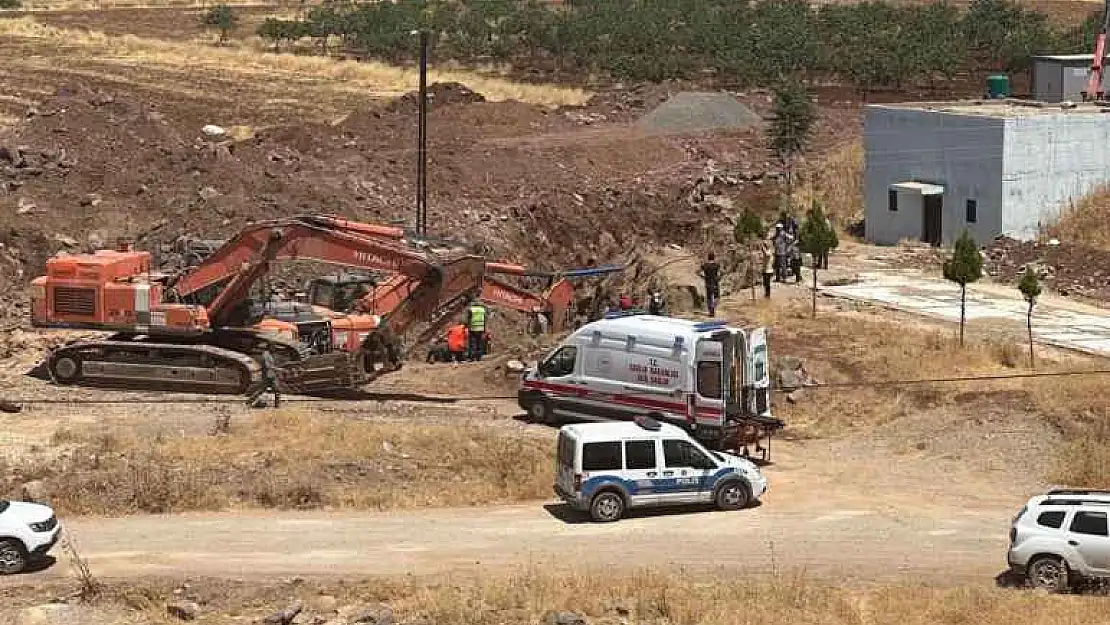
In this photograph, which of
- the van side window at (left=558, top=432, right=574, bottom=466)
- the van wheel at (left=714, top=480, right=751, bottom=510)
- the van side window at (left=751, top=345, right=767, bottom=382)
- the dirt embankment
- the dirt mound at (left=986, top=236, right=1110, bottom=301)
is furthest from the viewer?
the dirt embankment

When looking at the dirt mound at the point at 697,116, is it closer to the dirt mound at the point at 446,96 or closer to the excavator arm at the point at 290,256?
the dirt mound at the point at 446,96

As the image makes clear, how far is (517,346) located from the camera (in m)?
40.8

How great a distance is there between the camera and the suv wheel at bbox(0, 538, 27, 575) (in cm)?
2466

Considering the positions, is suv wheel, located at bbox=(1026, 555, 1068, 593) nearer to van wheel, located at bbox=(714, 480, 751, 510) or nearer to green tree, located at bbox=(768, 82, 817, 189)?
van wheel, located at bbox=(714, 480, 751, 510)

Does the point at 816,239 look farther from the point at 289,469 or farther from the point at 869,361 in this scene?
the point at 289,469

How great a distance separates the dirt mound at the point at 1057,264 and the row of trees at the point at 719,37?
40178mm

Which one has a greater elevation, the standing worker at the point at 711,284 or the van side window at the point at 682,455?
the standing worker at the point at 711,284

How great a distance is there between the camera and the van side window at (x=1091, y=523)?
24.2 meters

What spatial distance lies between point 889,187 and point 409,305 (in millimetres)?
22355

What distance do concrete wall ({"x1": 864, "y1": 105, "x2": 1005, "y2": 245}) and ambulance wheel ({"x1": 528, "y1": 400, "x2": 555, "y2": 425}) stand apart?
70.3 ft

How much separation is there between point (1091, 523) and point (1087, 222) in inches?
1166

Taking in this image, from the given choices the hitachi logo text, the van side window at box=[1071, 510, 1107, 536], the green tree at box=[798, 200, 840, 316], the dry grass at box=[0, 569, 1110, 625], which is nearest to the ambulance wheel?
the hitachi logo text

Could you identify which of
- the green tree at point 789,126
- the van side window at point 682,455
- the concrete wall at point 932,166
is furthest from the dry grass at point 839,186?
the van side window at point 682,455

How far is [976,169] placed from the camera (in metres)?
52.4
